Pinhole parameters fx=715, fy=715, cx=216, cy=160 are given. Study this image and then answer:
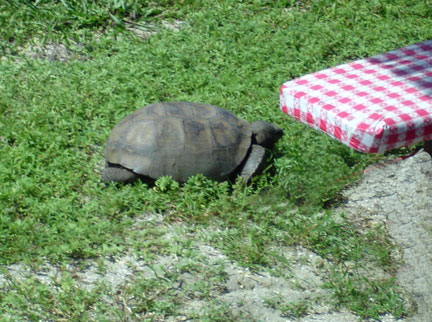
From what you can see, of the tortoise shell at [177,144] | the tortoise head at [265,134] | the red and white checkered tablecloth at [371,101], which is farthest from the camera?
the tortoise head at [265,134]

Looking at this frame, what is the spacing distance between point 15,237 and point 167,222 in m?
0.98

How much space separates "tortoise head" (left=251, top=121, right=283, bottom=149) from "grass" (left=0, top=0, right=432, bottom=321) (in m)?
0.15

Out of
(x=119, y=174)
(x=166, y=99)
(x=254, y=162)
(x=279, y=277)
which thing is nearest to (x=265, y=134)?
(x=254, y=162)

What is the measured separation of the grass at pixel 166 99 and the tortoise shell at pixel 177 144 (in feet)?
0.45

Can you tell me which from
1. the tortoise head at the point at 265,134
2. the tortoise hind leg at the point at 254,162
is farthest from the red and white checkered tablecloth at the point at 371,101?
the tortoise head at the point at 265,134

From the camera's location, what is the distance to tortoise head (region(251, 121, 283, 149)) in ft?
17.5

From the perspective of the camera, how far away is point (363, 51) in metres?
7.26

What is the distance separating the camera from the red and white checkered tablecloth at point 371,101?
372 centimetres

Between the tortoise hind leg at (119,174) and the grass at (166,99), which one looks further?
the tortoise hind leg at (119,174)

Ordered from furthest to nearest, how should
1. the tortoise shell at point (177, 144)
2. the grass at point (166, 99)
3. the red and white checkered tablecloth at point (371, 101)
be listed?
the tortoise shell at point (177, 144), the grass at point (166, 99), the red and white checkered tablecloth at point (371, 101)

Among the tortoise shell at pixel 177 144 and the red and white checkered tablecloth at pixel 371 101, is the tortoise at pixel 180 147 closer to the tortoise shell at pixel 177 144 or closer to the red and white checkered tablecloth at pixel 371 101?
the tortoise shell at pixel 177 144

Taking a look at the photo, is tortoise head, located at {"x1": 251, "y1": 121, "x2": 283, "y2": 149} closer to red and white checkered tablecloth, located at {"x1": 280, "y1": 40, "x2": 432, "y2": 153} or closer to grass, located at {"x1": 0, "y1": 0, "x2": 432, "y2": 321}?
grass, located at {"x1": 0, "y1": 0, "x2": 432, "y2": 321}

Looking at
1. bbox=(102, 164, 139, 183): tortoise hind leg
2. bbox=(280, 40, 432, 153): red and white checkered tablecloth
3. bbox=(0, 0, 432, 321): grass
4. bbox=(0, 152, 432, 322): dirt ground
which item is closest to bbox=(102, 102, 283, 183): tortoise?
bbox=(102, 164, 139, 183): tortoise hind leg

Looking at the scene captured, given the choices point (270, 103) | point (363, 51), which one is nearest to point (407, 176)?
point (270, 103)
